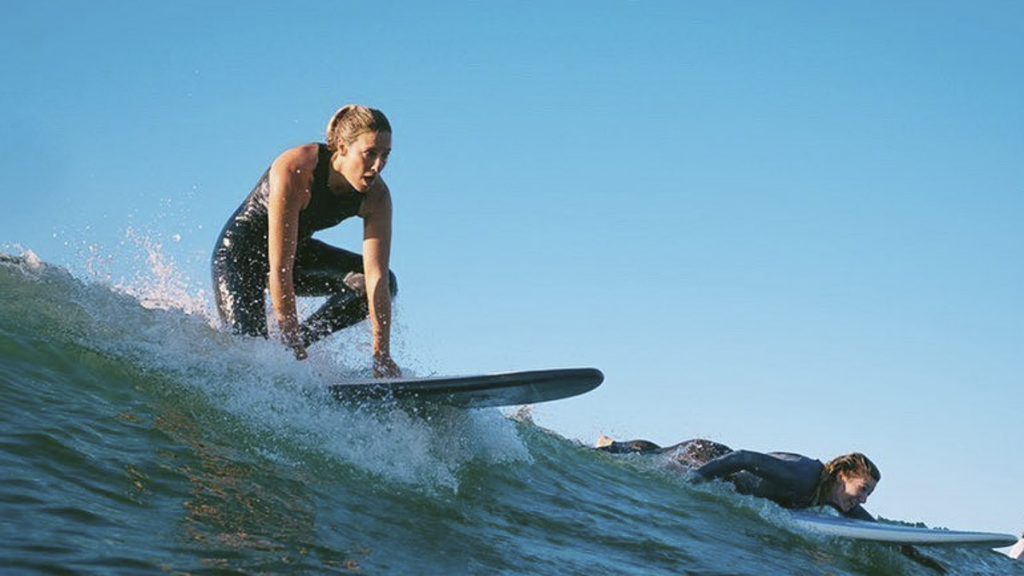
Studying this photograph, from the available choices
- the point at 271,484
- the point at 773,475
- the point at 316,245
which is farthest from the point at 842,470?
the point at 271,484

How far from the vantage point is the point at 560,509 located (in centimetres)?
599

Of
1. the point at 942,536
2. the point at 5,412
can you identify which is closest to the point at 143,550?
the point at 5,412

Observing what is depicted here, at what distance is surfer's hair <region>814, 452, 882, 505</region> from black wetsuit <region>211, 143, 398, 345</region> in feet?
14.6

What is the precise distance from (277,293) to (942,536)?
651cm

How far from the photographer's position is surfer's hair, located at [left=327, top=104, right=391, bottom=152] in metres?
5.45

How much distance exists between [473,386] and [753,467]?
390cm

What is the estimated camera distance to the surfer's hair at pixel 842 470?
8289 mm

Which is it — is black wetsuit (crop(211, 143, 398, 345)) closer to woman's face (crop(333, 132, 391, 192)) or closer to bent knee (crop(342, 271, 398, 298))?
bent knee (crop(342, 271, 398, 298))

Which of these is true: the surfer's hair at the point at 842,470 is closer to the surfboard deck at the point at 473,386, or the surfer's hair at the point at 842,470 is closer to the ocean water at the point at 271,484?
the ocean water at the point at 271,484

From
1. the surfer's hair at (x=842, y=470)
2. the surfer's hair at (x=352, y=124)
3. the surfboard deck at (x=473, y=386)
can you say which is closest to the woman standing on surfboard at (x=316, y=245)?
the surfer's hair at (x=352, y=124)

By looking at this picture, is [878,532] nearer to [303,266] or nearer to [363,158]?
[303,266]

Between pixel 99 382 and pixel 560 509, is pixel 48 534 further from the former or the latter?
pixel 560 509

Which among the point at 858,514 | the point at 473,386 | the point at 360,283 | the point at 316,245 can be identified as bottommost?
the point at 473,386

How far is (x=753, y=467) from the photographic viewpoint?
845 centimetres
